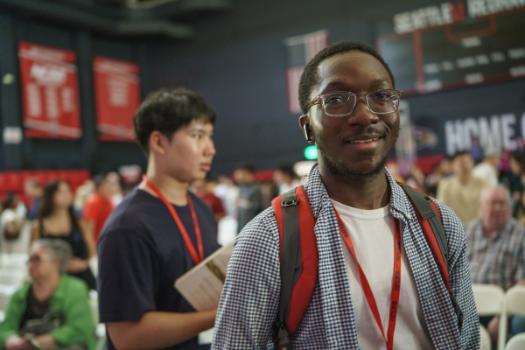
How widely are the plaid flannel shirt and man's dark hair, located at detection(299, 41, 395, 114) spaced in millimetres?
219

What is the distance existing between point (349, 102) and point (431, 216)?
0.32 metres

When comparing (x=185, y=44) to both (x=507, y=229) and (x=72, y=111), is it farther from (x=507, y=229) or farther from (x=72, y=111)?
(x=507, y=229)

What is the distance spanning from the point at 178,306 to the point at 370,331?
0.72m

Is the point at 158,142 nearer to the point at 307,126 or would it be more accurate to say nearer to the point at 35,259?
the point at 307,126

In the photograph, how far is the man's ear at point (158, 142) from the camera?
1.82m

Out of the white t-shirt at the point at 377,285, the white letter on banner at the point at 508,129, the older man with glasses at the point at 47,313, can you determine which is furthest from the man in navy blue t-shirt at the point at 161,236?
the white letter on banner at the point at 508,129

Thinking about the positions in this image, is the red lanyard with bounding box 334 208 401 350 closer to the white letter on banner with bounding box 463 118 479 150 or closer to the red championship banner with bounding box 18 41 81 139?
the white letter on banner with bounding box 463 118 479 150

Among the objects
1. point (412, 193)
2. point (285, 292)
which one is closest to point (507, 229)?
point (412, 193)

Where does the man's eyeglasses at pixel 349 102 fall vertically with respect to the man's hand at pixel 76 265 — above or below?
above

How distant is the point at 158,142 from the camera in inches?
72.1

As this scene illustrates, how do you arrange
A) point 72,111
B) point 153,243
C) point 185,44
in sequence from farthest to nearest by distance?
point 185,44 → point 72,111 → point 153,243

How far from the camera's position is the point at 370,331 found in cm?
109

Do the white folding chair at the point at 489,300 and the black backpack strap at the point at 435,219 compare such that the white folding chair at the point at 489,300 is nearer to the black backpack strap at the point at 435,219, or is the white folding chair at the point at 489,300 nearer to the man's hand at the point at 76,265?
the black backpack strap at the point at 435,219

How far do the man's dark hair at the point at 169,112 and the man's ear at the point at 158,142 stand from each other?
0.6 inches
